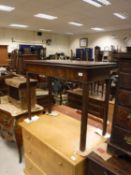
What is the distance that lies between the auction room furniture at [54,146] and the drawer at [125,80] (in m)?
0.63

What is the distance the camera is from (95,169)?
1.18 m

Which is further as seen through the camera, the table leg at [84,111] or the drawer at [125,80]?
the table leg at [84,111]

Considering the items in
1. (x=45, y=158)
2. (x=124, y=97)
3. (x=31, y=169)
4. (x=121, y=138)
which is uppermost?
(x=124, y=97)

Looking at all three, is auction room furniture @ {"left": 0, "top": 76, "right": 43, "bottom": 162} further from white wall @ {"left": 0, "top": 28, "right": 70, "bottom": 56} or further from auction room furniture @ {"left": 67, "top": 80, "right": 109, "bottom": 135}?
white wall @ {"left": 0, "top": 28, "right": 70, "bottom": 56}

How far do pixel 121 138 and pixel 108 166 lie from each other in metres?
0.21

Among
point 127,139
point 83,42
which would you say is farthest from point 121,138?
point 83,42

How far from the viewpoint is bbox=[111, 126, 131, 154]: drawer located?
3.66 ft

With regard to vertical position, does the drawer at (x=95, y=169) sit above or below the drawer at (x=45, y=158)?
above

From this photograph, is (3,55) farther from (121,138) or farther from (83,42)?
(121,138)

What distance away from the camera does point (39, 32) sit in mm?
10430

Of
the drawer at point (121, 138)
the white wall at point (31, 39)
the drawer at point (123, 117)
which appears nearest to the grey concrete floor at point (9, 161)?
the drawer at point (121, 138)

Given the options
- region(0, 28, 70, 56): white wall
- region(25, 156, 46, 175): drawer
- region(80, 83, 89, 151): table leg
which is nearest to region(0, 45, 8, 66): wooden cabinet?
region(0, 28, 70, 56): white wall

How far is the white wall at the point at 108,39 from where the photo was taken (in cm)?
905

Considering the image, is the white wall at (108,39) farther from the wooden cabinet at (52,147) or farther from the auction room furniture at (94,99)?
the wooden cabinet at (52,147)
